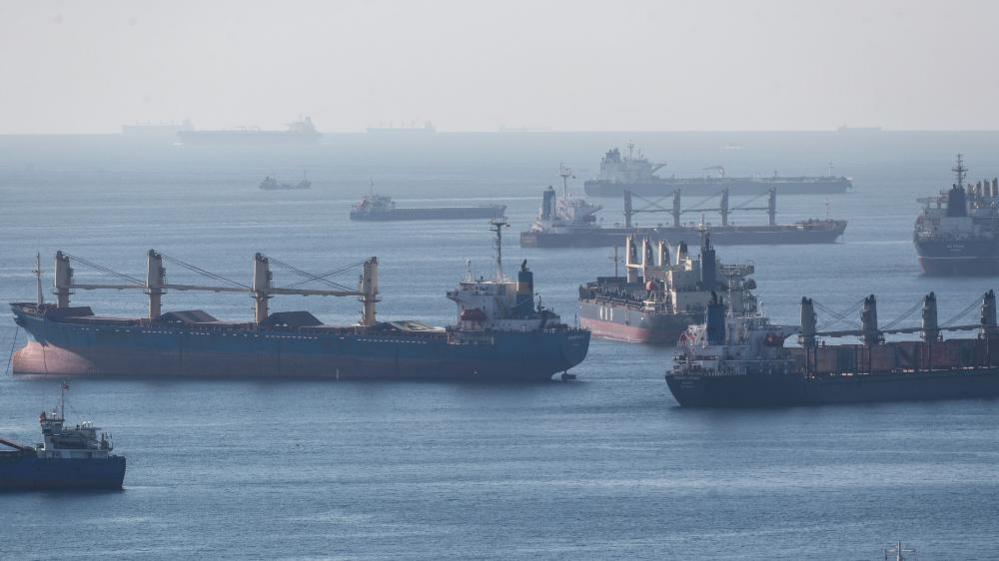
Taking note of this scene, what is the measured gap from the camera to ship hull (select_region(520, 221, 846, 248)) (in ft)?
488

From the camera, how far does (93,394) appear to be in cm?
7831

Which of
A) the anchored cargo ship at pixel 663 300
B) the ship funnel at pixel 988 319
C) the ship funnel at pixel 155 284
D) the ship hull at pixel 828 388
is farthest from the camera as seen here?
the anchored cargo ship at pixel 663 300

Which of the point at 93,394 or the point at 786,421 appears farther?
the point at 93,394

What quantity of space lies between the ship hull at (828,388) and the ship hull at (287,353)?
854cm

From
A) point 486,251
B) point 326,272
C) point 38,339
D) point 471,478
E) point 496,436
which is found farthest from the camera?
point 486,251

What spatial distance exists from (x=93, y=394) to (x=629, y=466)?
79.8ft

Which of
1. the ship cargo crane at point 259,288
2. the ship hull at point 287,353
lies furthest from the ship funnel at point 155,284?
the ship hull at point 287,353

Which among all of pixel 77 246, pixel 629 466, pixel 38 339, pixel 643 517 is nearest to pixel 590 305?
pixel 38 339

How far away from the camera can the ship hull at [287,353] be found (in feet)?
259

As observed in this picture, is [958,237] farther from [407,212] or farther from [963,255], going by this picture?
[407,212]

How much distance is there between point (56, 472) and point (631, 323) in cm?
3838

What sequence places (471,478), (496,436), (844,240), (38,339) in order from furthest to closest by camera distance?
(844,240), (38,339), (496,436), (471,478)

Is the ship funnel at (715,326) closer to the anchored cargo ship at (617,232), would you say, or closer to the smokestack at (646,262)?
the smokestack at (646,262)

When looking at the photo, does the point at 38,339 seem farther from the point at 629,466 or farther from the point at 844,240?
the point at 844,240
